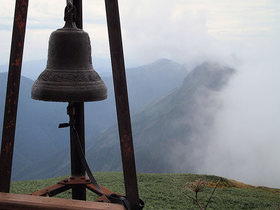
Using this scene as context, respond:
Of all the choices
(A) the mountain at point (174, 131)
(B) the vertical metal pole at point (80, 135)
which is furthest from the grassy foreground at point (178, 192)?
(A) the mountain at point (174, 131)

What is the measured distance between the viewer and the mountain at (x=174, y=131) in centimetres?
2227

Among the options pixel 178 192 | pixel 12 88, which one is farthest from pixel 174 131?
pixel 12 88

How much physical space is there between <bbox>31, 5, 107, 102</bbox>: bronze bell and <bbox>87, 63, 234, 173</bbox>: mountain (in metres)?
18.5

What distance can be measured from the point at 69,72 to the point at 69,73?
0.01 metres

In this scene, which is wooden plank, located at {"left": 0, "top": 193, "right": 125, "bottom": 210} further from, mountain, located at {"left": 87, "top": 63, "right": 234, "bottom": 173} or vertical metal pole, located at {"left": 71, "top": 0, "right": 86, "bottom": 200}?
mountain, located at {"left": 87, "top": 63, "right": 234, "bottom": 173}

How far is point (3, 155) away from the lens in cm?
211

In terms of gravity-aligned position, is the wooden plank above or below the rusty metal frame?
below

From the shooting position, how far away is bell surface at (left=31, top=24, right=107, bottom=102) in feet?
7.23

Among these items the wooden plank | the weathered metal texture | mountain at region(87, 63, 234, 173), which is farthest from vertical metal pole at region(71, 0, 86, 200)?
mountain at region(87, 63, 234, 173)

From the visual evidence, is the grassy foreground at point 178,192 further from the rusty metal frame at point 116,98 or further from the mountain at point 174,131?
the mountain at point 174,131

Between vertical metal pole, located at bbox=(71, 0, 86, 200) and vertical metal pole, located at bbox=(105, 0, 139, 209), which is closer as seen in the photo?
vertical metal pole, located at bbox=(105, 0, 139, 209)

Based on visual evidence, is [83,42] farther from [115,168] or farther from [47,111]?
[47,111]

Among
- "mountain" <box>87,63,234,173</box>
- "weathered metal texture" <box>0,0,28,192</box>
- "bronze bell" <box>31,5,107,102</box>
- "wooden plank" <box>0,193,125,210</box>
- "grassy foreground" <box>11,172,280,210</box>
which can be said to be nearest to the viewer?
"wooden plank" <box>0,193,125,210</box>

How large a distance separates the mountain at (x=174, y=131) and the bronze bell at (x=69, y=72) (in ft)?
60.8
